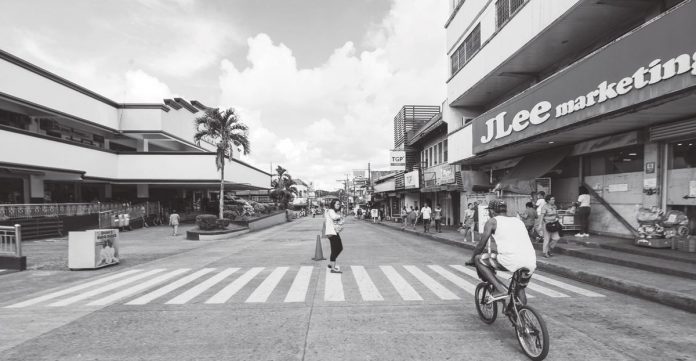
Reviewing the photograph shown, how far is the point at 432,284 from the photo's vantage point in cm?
817

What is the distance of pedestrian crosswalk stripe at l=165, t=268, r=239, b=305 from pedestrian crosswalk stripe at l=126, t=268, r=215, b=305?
1.37 feet

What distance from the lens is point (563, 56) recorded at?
15539 mm

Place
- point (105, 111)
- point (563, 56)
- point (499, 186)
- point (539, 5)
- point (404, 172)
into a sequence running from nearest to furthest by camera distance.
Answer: point (539, 5), point (563, 56), point (499, 186), point (105, 111), point (404, 172)

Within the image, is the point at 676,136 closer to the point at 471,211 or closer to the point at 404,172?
the point at 471,211

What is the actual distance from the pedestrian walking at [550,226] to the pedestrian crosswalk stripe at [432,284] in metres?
3.86

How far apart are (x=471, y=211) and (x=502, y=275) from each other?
822 centimetres

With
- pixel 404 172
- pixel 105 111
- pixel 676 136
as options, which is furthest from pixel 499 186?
pixel 105 111

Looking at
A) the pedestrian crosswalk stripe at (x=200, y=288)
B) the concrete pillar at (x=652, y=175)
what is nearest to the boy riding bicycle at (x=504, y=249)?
the pedestrian crosswalk stripe at (x=200, y=288)

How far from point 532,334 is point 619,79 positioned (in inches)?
337

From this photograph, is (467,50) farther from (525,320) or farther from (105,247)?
(525,320)

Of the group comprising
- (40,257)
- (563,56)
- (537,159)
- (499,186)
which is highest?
(563,56)

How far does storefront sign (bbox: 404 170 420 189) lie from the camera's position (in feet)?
111

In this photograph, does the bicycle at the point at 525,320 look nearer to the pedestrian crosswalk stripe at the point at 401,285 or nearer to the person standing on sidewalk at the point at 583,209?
Answer: the pedestrian crosswalk stripe at the point at 401,285

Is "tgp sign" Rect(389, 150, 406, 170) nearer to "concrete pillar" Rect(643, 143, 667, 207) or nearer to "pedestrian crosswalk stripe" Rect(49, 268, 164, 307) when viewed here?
"concrete pillar" Rect(643, 143, 667, 207)
